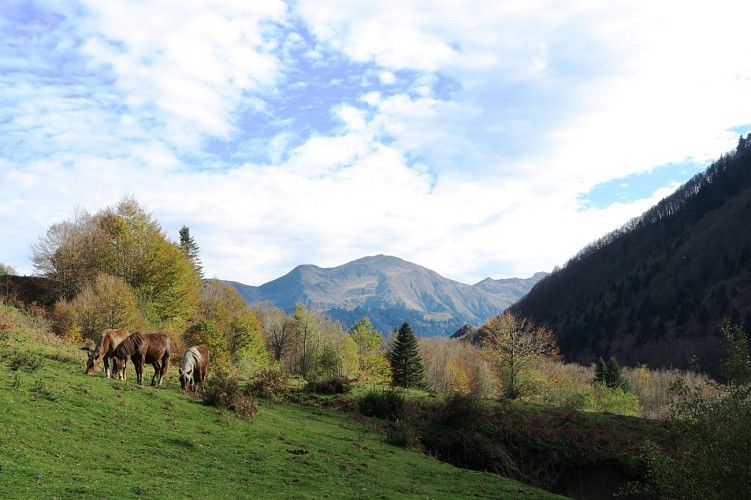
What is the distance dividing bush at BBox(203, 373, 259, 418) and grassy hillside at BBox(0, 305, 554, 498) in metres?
0.73

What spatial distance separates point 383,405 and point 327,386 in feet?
20.8

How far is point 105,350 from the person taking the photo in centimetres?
2675

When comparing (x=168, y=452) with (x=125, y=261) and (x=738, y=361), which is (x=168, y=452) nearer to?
(x=738, y=361)

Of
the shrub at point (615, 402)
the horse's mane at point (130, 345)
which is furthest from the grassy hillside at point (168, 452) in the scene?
the shrub at point (615, 402)

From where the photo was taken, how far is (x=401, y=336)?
289 feet

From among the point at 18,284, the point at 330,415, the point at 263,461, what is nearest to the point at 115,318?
the point at 18,284

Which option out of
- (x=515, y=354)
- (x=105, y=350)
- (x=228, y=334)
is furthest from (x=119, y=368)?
(x=515, y=354)

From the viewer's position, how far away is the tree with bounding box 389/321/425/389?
84250 millimetres

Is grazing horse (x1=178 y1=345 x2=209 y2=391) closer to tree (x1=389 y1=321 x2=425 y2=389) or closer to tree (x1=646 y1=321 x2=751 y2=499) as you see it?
tree (x1=646 y1=321 x2=751 y2=499)

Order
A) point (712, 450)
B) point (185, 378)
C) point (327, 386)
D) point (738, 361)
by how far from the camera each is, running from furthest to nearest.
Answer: point (327, 386), point (185, 378), point (738, 361), point (712, 450)

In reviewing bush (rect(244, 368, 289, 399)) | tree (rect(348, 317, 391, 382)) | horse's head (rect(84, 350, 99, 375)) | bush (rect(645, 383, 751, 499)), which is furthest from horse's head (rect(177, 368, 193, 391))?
tree (rect(348, 317, 391, 382))

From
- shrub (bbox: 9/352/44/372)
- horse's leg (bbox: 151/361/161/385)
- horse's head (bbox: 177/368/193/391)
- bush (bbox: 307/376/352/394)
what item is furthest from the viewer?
bush (bbox: 307/376/352/394)

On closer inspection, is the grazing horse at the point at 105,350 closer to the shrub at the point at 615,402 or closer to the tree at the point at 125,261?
the tree at the point at 125,261

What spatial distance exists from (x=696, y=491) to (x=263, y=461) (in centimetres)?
1451
